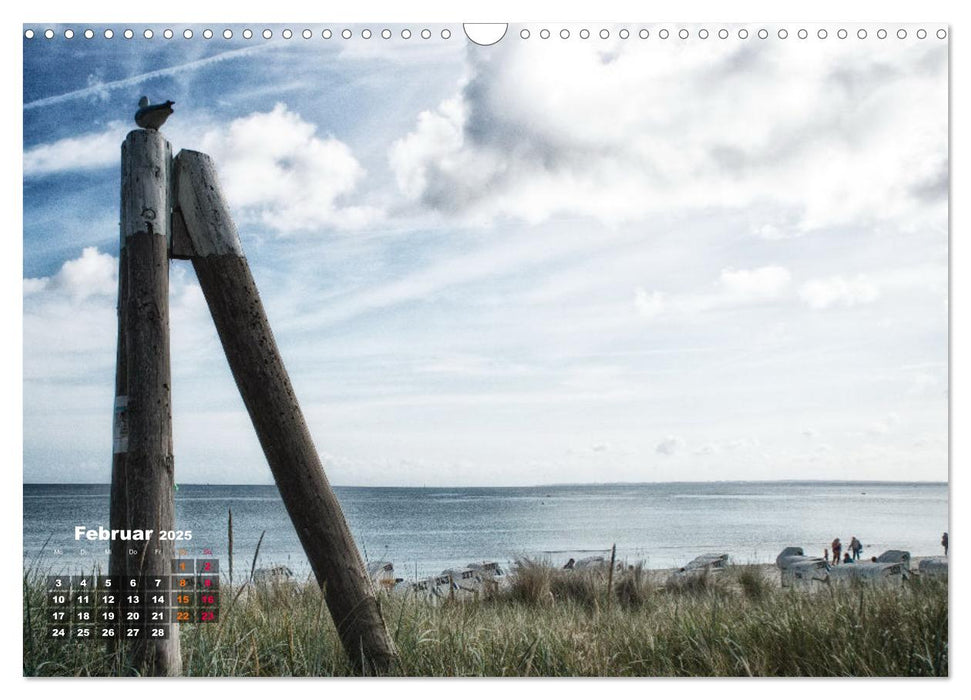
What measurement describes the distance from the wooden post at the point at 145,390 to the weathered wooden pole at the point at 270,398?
113 millimetres

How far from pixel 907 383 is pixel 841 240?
0.65 meters

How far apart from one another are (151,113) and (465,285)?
5.67 ft

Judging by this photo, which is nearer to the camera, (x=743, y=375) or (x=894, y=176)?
(x=894, y=176)

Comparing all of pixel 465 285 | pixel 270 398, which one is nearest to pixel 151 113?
pixel 270 398

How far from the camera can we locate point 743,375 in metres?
4.08

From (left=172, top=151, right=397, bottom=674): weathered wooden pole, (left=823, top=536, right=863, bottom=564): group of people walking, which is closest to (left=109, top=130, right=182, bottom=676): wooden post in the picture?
(left=172, top=151, right=397, bottom=674): weathered wooden pole

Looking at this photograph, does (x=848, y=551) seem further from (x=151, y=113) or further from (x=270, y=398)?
(x=151, y=113)

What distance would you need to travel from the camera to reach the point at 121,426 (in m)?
3.11

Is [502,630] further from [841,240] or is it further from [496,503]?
[496,503]

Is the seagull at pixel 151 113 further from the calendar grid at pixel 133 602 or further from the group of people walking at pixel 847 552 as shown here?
the group of people walking at pixel 847 552

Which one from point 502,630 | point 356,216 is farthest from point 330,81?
point 502,630

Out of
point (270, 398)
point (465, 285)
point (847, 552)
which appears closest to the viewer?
point (270, 398)

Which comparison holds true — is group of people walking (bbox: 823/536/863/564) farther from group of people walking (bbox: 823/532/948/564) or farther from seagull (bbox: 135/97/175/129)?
seagull (bbox: 135/97/175/129)

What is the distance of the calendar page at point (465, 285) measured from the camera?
3.26 metres
